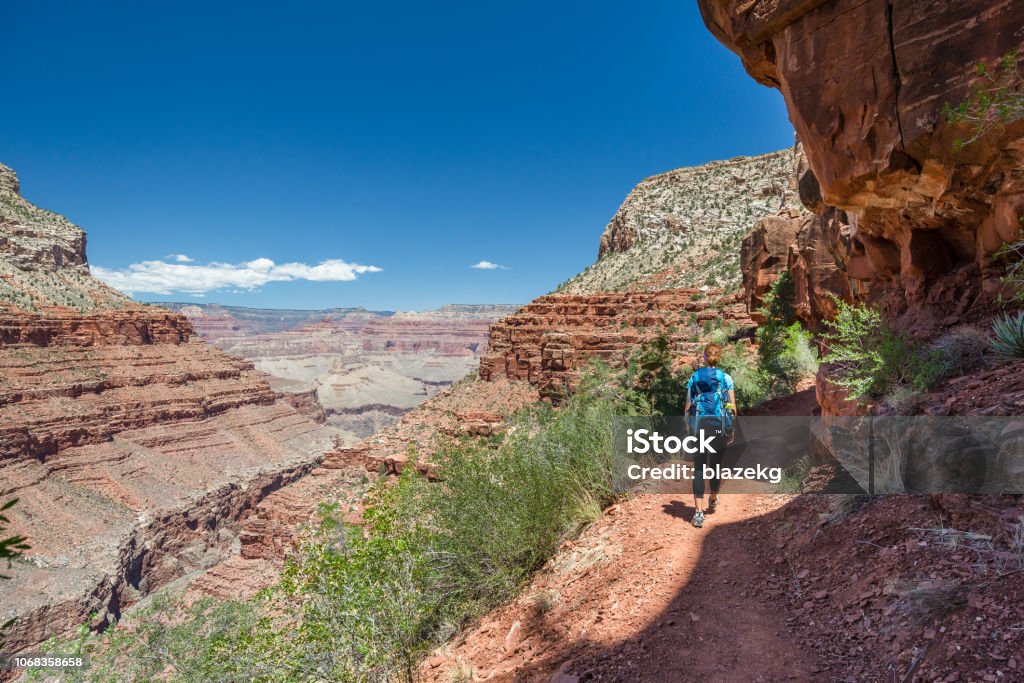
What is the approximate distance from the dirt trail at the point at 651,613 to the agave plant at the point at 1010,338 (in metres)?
2.66

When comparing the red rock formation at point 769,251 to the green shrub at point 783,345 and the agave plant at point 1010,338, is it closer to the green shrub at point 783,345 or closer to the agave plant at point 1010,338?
the green shrub at point 783,345

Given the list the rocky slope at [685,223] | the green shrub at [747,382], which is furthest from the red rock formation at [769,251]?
the rocky slope at [685,223]

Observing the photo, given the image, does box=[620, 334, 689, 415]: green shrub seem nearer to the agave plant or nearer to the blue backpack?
Answer: the blue backpack

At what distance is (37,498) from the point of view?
3781cm

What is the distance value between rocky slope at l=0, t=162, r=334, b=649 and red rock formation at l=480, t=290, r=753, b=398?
23611mm

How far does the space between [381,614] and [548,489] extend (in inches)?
115

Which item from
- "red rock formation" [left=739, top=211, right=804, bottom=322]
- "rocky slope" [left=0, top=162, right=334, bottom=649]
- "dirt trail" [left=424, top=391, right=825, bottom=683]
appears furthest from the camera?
"rocky slope" [left=0, top=162, right=334, bottom=649]

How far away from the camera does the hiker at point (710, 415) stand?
6051 millimetres

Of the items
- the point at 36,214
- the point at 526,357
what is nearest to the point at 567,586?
the point at 526,357

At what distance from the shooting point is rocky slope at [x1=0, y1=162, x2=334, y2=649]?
3231 cm

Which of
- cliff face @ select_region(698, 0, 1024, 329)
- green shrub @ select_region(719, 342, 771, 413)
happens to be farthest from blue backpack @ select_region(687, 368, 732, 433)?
green shrub @ select_region(719, 342, 771, 413)

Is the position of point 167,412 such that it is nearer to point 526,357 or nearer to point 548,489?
point 526,357

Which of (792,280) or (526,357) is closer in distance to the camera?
(792,280)

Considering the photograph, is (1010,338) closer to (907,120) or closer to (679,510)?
(907,120)
